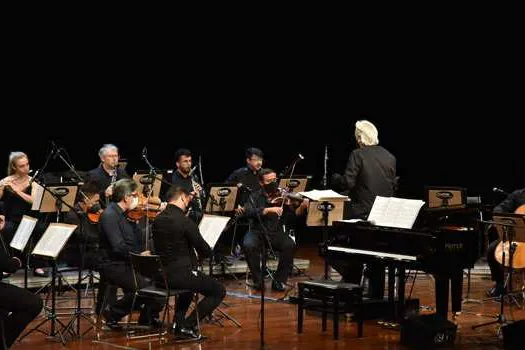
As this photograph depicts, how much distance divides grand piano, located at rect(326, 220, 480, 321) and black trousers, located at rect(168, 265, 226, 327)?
43.5 inches

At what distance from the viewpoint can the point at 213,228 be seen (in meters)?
8.50

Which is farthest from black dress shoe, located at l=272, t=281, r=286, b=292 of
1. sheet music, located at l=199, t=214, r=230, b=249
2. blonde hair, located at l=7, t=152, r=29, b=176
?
blonde hair, located at l=7, t=152, r=29, b=176

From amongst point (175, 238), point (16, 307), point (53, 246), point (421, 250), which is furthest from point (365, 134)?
point (16, 307)

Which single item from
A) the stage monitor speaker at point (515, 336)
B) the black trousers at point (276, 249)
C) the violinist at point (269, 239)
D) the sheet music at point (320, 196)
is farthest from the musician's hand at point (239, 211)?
the stage monitor speaker at point (515, 336)

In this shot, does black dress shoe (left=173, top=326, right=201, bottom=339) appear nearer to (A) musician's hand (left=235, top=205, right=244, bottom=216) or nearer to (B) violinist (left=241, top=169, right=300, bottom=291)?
(B) violinist (left=241, top=169, right=300, bottom=291)

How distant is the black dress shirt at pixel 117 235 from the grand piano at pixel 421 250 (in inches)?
66.7

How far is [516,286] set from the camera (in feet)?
32.6

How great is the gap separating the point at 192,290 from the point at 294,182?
335 cm

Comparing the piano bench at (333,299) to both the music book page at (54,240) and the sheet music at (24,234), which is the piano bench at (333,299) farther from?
the sheet music at (24,234)

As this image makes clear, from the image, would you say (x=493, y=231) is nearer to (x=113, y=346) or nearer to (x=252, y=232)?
(x=252, y=232)

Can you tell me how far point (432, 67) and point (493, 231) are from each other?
2.56 m

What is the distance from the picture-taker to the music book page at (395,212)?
7996mm

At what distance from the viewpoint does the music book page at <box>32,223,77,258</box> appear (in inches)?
300

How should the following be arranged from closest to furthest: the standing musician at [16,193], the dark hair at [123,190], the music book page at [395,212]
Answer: the music book page at [395,212] < the dark hair at [123,190] < the standing musician at [16,193]
